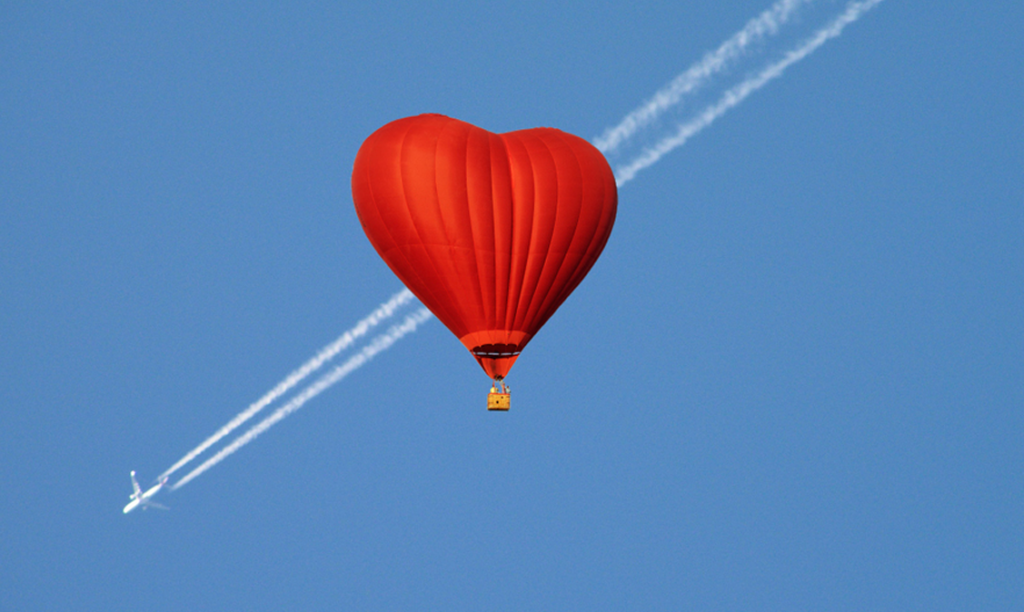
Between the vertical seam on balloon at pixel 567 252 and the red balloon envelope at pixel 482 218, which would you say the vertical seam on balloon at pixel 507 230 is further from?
the vertical seam on balloon at pixel 567 252

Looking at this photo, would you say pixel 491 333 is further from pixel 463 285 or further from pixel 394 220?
pixel 394 220

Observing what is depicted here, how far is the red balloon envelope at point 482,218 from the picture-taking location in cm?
3177

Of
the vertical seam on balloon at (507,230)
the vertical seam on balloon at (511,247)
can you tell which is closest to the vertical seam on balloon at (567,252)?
the vertical seam on balloon at (511,247)

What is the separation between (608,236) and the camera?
3378 centimetres

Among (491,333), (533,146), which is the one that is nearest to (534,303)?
(491,333)

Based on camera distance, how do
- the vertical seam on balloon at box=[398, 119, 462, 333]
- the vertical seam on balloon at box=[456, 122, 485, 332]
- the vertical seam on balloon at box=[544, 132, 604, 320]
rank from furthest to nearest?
1. the vertical seam on balloon at box=[544, 132, 604, 320]
2. the vertical seam on balloon at box=[398, 119, 462, 333]
3. the vertical seam on balloon at box=[456, 122, 485, 332]

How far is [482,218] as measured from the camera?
104 ft

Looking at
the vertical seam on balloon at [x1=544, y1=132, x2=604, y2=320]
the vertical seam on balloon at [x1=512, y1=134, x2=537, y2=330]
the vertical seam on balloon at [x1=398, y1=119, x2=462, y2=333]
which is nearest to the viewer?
the vertical seam on balloon at [x1=398, y1=119, x2=462, y2=333]

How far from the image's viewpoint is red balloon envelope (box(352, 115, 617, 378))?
31766mm

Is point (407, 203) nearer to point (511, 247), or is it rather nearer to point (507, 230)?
point (507, 230)

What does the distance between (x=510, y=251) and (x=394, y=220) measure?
2.52 m

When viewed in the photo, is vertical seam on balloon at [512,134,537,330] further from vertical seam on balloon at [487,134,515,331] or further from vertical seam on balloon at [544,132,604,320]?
vertical seam on balloon at [544,132,604,320]

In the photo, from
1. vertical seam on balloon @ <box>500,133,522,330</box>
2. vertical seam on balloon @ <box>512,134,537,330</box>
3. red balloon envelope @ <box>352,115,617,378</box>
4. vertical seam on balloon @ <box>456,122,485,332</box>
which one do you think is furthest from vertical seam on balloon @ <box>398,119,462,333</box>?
vertical seam on balloon @ <box>512,134,537,330</box>

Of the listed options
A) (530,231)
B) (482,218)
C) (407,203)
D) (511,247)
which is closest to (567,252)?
(530,231)
